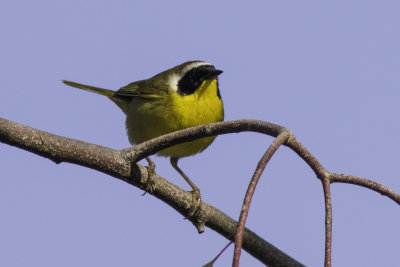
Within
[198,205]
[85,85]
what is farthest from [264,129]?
[85,85]

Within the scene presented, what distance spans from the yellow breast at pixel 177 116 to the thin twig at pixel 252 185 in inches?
156

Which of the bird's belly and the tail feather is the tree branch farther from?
the tail feather

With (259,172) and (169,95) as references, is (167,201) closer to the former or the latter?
(259,172)

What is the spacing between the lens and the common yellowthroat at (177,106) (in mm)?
6074

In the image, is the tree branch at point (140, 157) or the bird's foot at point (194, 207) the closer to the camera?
the tree branch at point (140, 157)

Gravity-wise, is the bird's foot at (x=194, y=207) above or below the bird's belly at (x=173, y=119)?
below

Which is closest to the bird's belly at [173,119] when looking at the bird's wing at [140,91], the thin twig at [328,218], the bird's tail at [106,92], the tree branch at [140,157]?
the bird's wing at [140,91]

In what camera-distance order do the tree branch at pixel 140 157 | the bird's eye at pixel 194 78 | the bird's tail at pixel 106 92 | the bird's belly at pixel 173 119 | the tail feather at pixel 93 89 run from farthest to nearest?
the tail feather at pixel 93 89 → the bird's tail at pixel 106 92 → the bird's eye at pixel 194 78 → the bird's belly at pixel 173 119 → the tree branch at pixel 140 157

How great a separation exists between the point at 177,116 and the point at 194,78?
27.1 inches

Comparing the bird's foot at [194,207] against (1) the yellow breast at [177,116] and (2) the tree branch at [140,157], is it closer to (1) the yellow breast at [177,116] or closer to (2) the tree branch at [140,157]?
(2) the tree branch at [140,157]

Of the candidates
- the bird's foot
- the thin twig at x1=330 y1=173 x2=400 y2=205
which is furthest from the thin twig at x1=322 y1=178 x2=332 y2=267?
the bird's foot

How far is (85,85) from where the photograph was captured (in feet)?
26.2

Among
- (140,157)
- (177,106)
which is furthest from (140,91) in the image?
(140,157)

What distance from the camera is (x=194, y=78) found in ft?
21.6
